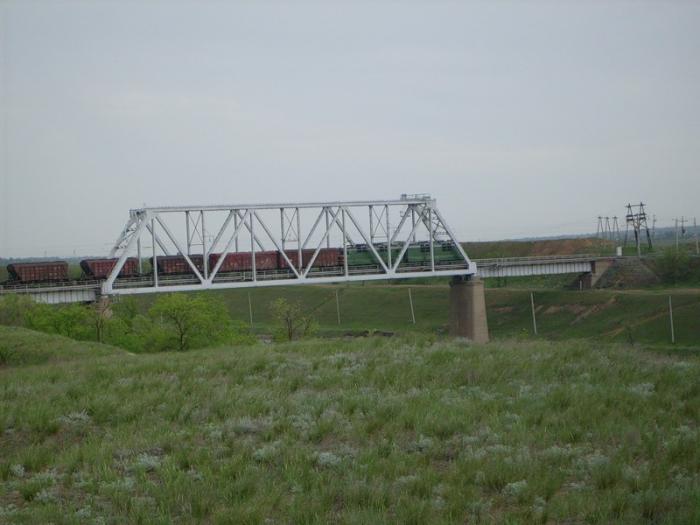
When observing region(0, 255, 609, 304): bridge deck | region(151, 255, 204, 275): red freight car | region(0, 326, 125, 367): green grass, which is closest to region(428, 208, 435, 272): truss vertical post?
region(0, 255, 609, 304): bridge deck

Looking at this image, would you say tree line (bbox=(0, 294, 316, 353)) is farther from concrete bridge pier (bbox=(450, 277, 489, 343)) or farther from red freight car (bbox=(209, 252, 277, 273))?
concrete bridge pier (bbox=(450, 277, 489, 343))

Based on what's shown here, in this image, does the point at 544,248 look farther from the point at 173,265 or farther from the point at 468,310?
the point at 173,265

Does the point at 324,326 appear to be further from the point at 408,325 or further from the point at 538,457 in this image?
the point at 538,457

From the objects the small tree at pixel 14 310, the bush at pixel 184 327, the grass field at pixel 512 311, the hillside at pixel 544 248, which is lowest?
the grass field at pixel 512 311

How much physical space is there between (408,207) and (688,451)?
63273mm

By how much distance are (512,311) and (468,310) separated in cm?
1358

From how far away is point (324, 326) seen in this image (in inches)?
3666

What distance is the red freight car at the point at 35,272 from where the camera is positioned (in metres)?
63.3

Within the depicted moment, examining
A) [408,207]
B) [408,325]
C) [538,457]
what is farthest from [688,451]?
[408,325]

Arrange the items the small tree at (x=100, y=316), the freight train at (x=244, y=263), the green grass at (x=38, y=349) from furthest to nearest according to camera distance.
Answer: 1. the freight train at (x=244, y=263)
2. the small tree at (x=100, y=316)
3. the green grass at (x=38, y=349)

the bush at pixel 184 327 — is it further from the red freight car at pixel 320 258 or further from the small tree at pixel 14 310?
the red freight car at pixel 320 258

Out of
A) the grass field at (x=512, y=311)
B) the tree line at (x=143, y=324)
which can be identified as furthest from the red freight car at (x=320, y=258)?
the tree line at (x=143, y=324)

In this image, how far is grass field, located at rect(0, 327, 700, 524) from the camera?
10391 mm

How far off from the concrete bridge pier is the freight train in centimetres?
301
